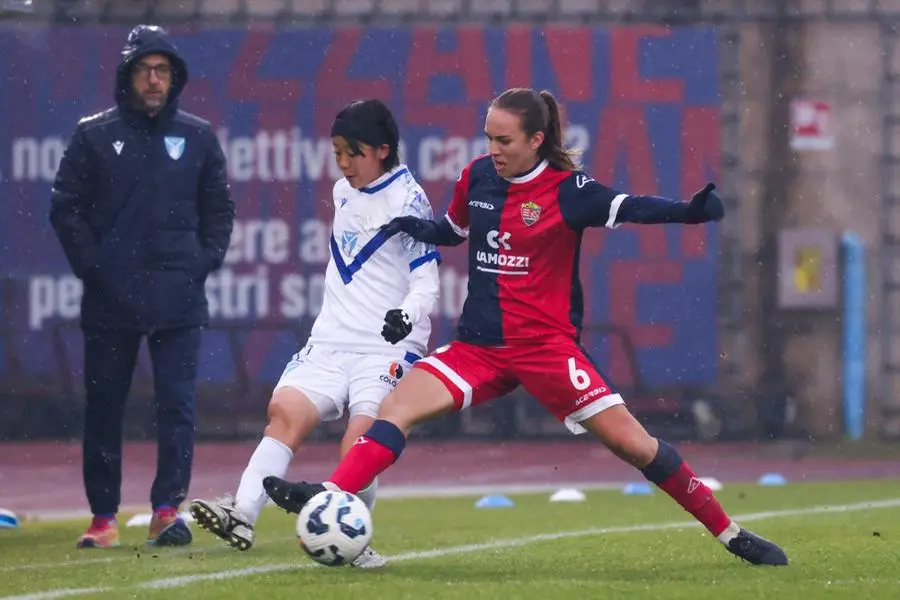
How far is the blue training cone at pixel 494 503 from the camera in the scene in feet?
41.2

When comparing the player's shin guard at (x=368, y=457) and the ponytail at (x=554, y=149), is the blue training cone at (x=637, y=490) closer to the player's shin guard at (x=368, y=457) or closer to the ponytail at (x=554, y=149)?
the ponytail at (x=554, y=149)

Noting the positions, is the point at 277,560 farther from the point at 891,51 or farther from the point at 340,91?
the point at 891,51

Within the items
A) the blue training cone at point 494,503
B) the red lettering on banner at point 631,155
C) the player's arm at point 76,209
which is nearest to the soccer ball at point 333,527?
the player's arm at point 76,209

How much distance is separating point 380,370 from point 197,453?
9.00 m

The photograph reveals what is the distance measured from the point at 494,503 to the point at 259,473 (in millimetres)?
4839

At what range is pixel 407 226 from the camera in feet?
26.8

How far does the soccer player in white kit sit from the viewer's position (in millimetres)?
8008

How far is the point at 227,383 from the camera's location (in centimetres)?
1767

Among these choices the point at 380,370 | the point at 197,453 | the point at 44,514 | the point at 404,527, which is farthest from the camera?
the point at 197,453

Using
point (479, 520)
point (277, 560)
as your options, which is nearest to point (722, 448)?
point (479, 520)

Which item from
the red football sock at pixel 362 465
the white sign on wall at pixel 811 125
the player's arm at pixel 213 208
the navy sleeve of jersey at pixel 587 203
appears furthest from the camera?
the white sign on wall at pixel 811 125

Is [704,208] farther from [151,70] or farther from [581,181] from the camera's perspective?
[151,70]

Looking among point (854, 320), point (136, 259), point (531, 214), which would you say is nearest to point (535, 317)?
point (531, 214)

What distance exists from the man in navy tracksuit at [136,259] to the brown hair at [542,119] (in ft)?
7.79
